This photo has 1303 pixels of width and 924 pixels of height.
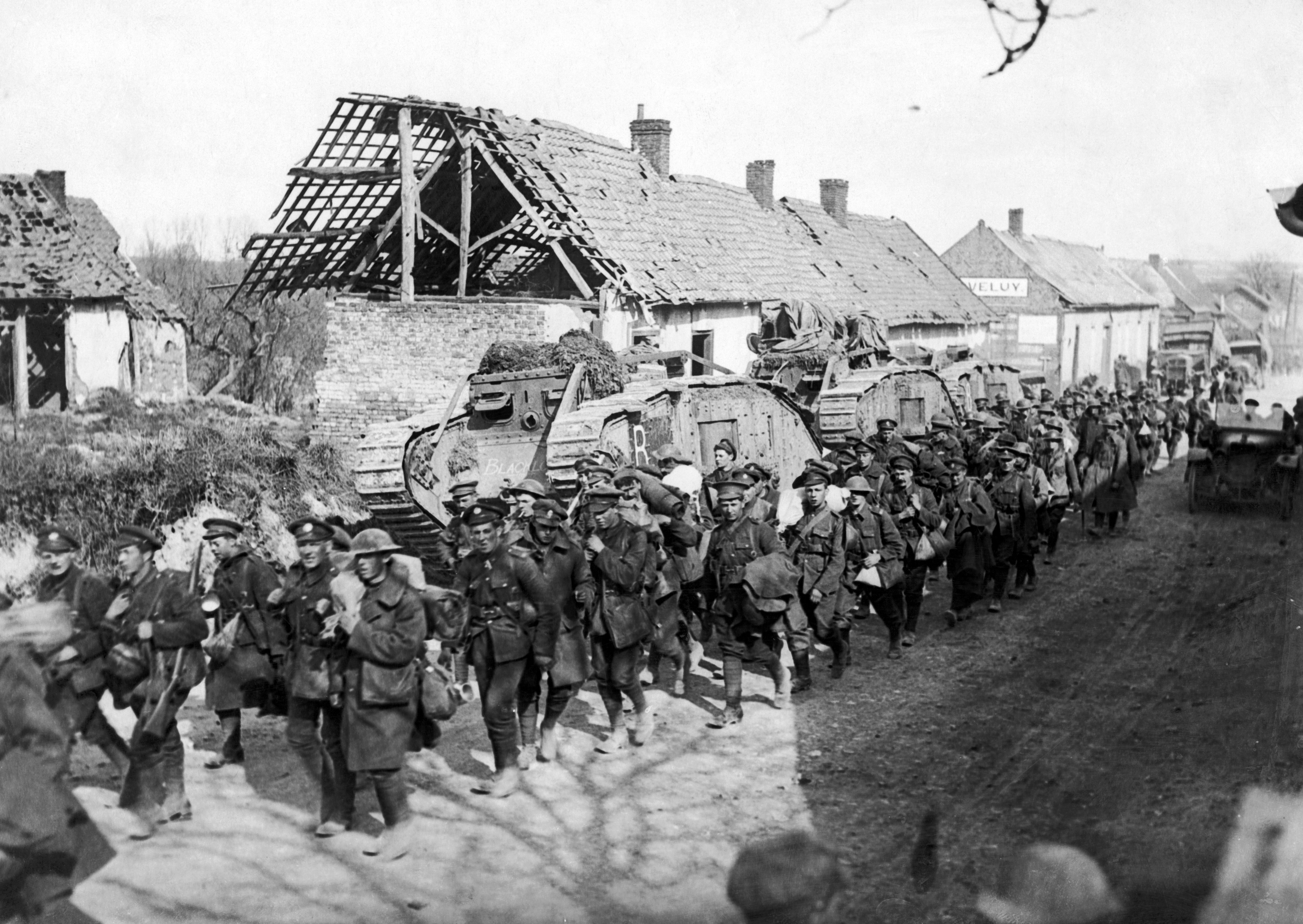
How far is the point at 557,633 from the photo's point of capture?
817 centimetres

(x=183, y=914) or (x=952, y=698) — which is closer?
(x=183, y=914)

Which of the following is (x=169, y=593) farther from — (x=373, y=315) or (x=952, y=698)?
(x=373, y=315)

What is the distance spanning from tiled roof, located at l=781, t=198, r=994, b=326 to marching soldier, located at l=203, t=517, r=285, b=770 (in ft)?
81.0

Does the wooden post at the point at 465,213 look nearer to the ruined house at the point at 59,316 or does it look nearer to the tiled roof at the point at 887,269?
the ruined house at the point at 59,316

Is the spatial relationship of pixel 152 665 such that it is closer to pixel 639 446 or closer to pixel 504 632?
pixel 504 632

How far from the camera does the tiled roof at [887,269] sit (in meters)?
33.5

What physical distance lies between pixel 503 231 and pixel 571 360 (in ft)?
24.2

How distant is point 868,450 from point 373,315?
9476 mm

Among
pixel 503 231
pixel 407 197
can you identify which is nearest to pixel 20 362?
pixel 407 197

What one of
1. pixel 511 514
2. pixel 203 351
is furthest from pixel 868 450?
pixel 203 351

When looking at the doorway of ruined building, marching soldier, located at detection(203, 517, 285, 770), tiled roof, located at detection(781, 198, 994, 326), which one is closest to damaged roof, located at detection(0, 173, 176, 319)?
the doorway of ruined building

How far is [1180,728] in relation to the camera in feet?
30.2

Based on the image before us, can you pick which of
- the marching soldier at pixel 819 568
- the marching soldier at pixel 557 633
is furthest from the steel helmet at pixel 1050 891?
the marching soldier at pixel 819 568

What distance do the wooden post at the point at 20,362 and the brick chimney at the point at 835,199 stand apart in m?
23.3
